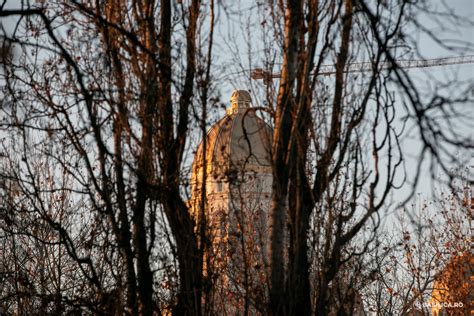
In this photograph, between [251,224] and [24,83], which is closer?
[24,83]

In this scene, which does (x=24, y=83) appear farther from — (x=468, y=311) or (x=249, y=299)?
(x=468, y=311)

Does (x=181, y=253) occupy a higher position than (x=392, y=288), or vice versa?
(x=392, y=288)

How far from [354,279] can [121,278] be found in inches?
80.9

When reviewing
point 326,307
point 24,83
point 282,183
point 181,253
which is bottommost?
point 326,307

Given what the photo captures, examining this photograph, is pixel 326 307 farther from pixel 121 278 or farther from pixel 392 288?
pixel 392 288

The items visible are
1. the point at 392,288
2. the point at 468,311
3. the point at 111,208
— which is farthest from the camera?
the point at 392,288

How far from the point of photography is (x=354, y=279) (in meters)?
7.09

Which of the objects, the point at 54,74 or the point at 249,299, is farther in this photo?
the point at 54,74

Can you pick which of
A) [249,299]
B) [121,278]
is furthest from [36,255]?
[249,299]

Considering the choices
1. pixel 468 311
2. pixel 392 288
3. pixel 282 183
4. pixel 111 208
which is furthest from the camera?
pixel 392 288

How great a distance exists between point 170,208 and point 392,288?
11524mm

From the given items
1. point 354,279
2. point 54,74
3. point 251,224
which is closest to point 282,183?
point 354,279

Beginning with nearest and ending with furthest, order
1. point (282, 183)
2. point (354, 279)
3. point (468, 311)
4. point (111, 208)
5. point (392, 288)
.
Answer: point (282, 183) → point (111, 208) → point (354, 279) → point (468, 311) → point (392, 288)

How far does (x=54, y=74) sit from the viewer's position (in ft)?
23.0
